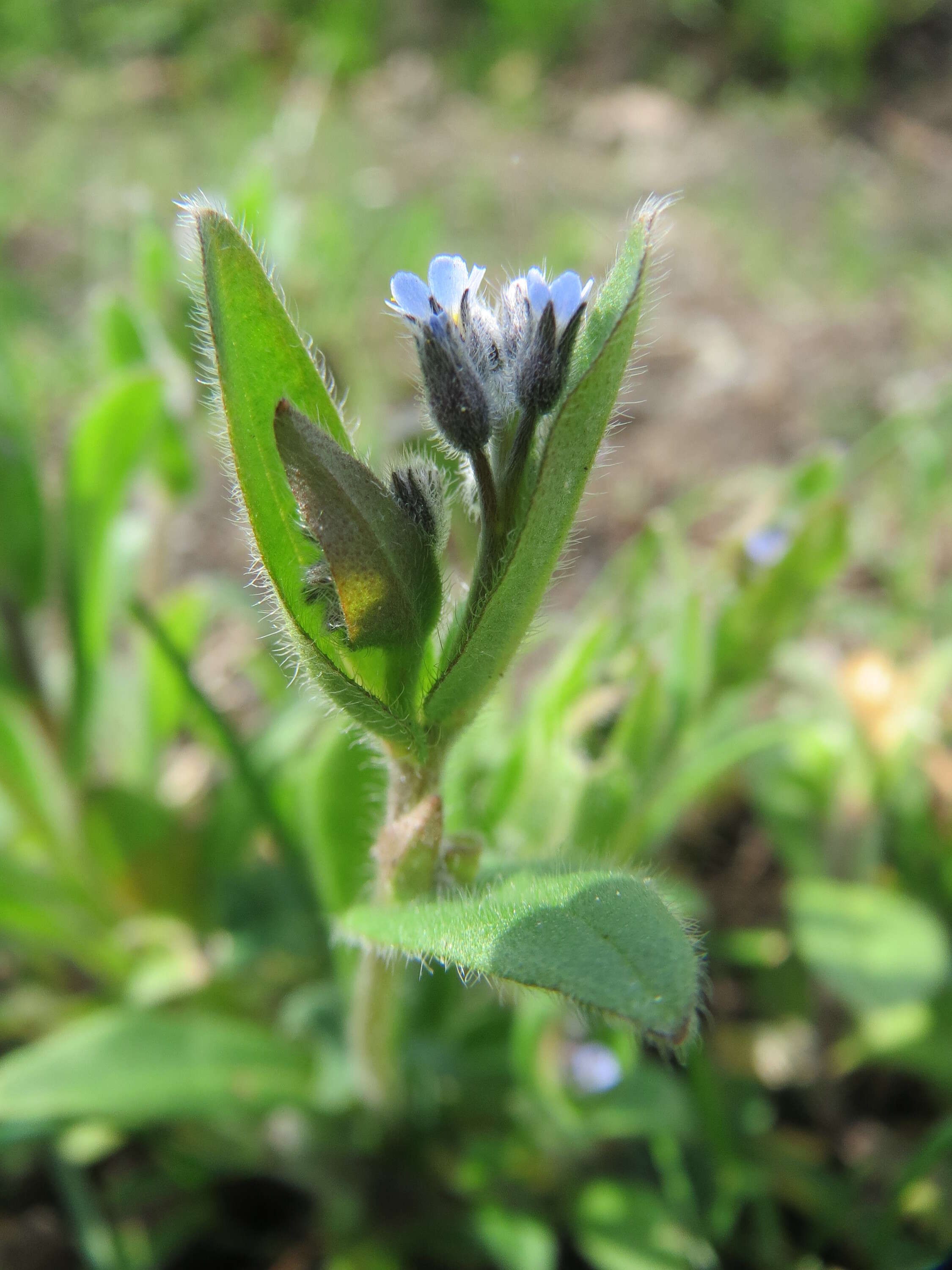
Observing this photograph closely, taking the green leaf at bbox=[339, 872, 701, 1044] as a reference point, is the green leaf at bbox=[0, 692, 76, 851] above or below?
above

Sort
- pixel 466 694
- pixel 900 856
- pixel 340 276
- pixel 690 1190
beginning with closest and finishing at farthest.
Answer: pixel 466 694, pixel 690 1190, pixel 900 856, pixel 340 276

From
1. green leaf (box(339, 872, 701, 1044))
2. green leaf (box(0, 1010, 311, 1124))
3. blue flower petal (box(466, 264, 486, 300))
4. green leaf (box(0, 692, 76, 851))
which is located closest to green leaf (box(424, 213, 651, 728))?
blue flower petal (box(466, 264, 486, 300))

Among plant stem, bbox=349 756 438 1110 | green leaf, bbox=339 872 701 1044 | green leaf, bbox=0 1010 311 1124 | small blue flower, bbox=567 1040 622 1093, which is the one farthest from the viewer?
small blue flower, bbox=567 1040 622 1093

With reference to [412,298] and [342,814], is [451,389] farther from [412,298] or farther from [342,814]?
[342,814]

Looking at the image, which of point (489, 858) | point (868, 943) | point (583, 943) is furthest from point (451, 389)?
point (868, 943)

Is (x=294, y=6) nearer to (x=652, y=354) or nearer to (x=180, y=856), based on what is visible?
→ (x=652, y=354)

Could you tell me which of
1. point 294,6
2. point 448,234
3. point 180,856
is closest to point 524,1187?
point 180,856

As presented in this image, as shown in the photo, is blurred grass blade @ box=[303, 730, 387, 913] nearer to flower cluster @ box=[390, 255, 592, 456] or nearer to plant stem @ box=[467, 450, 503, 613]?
plant stem @ box=[467, 450, 503, 613]
